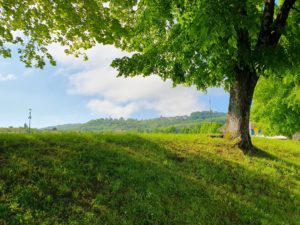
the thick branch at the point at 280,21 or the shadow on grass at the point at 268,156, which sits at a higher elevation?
the thick branch at the point at 280,21

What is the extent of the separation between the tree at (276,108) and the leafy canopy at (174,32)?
17337 mm

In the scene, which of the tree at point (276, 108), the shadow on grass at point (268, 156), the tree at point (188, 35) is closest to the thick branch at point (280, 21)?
the tree at point (188, 35)

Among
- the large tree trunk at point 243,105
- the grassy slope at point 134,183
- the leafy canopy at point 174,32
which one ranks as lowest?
the grassy slope at point 134,183

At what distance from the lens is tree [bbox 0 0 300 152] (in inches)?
472

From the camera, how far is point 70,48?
15844 mm

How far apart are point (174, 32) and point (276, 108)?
2404 cm

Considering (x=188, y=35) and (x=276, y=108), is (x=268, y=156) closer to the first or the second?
(x=188, y=35)

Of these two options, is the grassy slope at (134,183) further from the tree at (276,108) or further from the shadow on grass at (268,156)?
the tree at (276,108)

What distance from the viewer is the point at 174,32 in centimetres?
1529

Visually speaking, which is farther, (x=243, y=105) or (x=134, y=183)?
(x=243, y=105)

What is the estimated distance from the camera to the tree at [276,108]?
33562 mm

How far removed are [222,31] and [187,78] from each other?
699 cm

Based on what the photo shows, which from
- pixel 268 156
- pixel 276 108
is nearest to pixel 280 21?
pixel 268 156

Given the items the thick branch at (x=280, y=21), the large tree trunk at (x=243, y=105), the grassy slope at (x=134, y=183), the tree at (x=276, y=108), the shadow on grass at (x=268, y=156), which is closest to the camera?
the grassy slope at (x=134, y=183)
